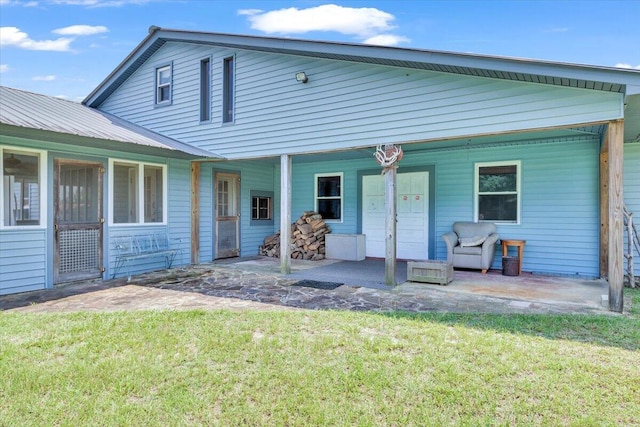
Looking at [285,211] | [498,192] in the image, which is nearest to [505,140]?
[498,192]

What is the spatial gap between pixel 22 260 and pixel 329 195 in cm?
686

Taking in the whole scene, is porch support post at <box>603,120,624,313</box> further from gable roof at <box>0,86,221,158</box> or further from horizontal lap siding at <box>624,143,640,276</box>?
gable roof at <box>0,86,221,158</box>

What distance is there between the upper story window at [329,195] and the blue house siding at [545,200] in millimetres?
2599

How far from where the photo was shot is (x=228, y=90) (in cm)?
837

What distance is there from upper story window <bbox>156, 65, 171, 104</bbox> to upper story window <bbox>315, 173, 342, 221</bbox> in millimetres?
4361

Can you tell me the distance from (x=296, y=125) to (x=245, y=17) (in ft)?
16.1

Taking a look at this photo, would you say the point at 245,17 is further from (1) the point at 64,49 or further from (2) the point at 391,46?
(1) the point at 64,49

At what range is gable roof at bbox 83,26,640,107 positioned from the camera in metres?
4.27

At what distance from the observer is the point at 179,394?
2.72 m

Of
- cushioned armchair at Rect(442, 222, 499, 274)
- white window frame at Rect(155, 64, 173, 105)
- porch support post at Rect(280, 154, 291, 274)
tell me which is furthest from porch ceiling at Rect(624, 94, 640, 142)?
white window frame at Rect(155, 64, 173, 105)

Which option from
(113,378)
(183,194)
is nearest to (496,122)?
(113,378)

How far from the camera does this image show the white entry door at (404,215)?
29.5 ft

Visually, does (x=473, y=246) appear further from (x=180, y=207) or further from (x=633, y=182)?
(x=180, y=207)

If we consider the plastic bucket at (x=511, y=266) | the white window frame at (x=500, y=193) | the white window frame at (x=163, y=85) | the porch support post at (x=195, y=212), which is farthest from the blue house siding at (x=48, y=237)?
the plastic bucket at (x=511, y=266)
